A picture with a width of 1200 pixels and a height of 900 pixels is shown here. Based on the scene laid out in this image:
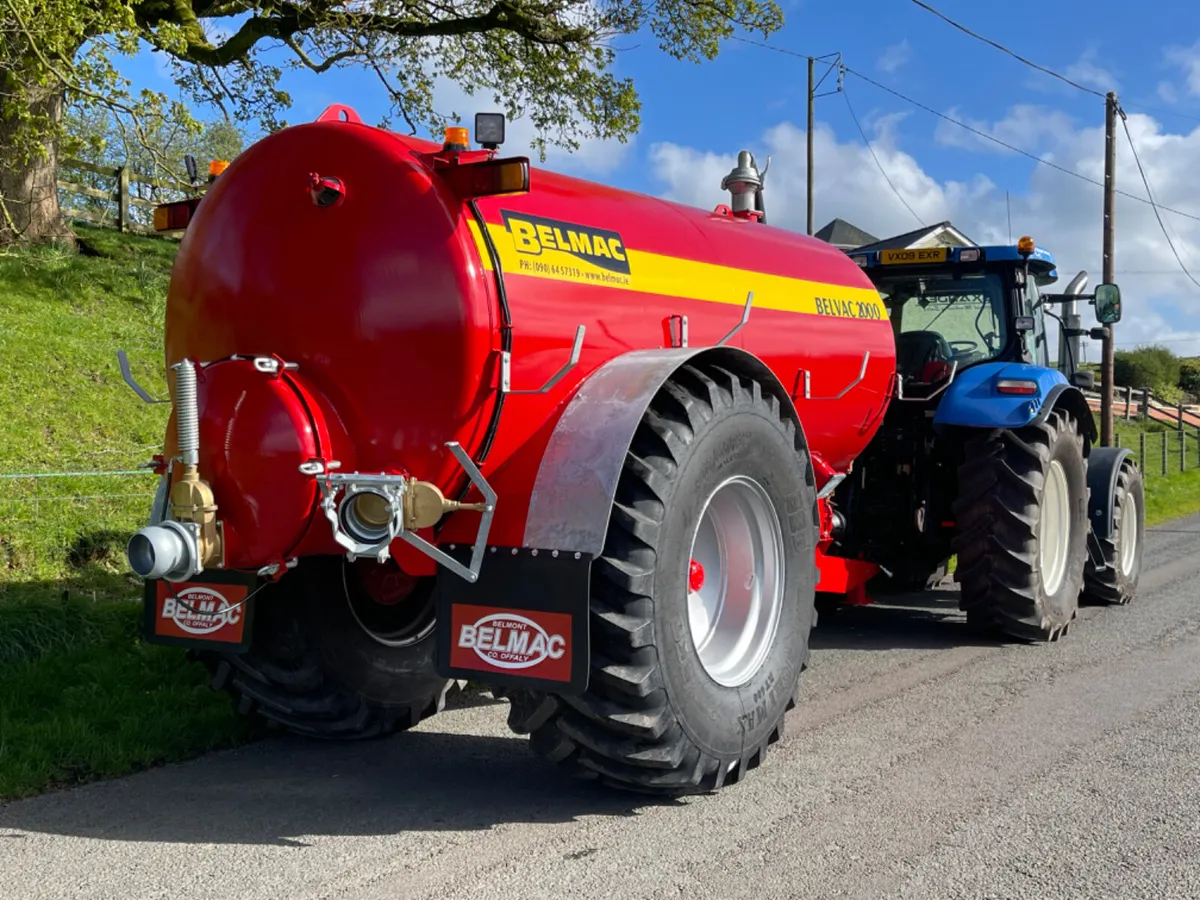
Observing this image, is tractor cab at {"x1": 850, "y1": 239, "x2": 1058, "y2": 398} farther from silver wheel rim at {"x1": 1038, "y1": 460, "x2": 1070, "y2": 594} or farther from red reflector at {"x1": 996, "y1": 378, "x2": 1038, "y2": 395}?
silver wheel rim at {"x1": 1038, "y1": 460, "x2": 1070, "y2": 594}

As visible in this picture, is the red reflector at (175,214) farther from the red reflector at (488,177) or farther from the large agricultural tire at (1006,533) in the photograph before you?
the large agricultural tire at (1006,533)

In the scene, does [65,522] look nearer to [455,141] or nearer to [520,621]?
[455,141]

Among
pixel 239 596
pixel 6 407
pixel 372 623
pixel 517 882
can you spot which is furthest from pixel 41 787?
pixel 6 407

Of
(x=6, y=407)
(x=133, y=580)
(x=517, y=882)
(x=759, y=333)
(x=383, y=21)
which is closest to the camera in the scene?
(x=517, y=882)

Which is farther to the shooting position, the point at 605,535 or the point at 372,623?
the point at 372,623

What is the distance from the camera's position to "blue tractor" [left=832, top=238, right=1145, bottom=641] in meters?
6.02

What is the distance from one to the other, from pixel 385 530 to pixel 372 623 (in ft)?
3.46

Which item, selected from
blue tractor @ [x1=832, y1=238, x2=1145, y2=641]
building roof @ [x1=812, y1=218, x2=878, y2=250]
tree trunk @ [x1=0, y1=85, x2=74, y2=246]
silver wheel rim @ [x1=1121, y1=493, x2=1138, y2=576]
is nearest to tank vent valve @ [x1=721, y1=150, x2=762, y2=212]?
blue tractor @ [x1=832, y1=238, x2=1145, y2=641]

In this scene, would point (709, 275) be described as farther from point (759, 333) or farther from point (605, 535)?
point (605, 535)

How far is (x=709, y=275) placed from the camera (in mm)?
4449

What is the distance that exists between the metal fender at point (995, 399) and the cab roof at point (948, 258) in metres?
0.83

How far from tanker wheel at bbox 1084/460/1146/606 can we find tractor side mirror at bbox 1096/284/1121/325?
108cm

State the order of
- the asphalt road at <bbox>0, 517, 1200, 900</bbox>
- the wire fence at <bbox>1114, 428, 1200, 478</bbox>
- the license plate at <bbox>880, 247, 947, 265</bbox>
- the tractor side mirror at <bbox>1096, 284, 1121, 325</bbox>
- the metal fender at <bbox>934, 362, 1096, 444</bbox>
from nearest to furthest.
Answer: the asphalt road at <bbox>0, 517, 1200, 900</bbox> < the metal fender at <bbox>934, 362, 1096, 444</bbox> < the license plate at <bbox>880, 247, 947, 265</bbox> < the tractor side mirror at <bbox>1096, 284, 1121, 325</bbox> < the wire fence at <bbox>1114, 428, 1200, 478</bbox>

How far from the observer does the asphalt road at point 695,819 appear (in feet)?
9.96
